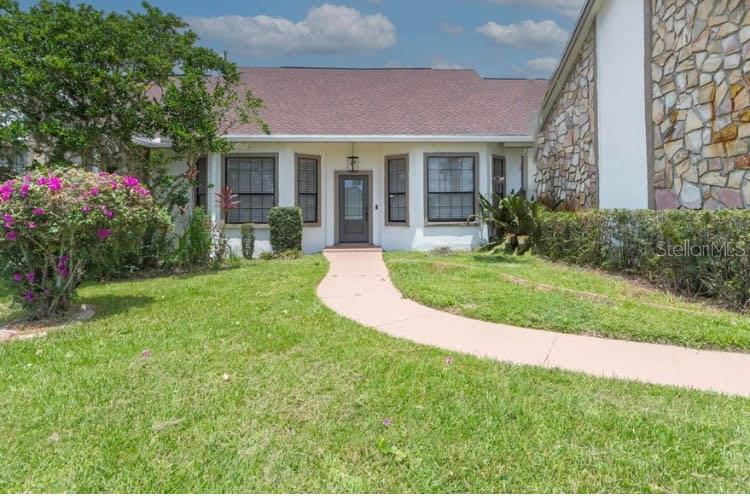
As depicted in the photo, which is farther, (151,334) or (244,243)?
(244,243)

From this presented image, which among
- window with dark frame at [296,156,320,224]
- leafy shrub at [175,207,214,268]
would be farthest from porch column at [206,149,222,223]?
leafy shrub at [175,207,214,268]

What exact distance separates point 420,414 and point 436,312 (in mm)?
2866

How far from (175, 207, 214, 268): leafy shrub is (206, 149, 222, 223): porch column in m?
2.88

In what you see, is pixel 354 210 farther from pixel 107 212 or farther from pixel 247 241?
pixel 107 212

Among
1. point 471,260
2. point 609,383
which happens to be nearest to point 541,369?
point 609,383

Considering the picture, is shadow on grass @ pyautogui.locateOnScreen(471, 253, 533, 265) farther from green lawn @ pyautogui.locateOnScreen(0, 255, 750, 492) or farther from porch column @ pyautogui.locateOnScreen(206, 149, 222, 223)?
porch column @ pyautogui.locateOnScreen(206, 149, 222, 223)

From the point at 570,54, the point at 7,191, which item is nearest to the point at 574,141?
the point at 570,54

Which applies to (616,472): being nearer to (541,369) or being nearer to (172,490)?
(541,369)

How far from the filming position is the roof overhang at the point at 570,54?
32.3ft

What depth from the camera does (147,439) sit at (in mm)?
2680

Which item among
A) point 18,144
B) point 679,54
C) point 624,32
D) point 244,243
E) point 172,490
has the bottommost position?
point 172,490

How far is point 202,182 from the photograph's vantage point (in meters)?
12.8

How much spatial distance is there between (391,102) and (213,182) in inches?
236

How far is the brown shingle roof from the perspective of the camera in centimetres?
1304
